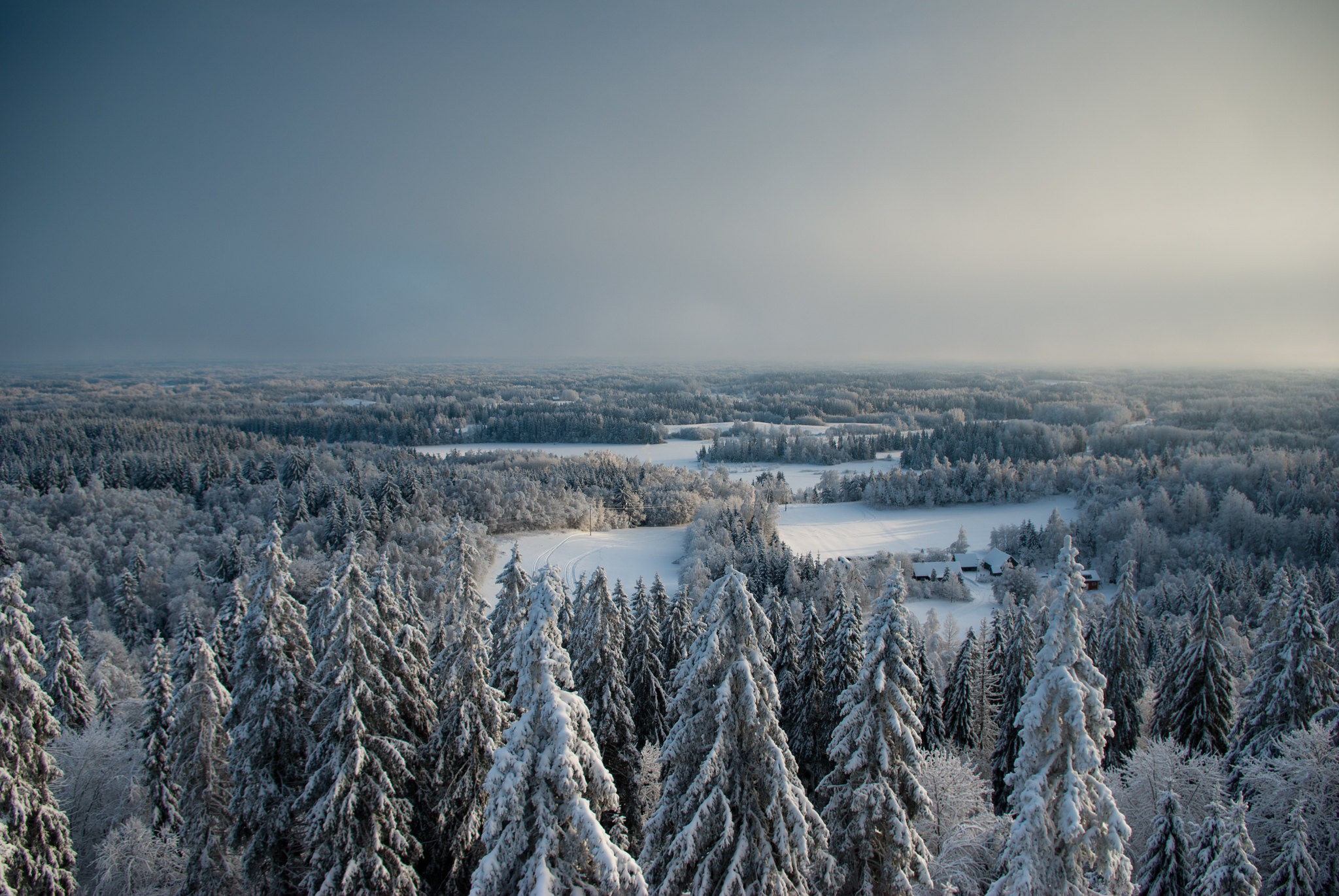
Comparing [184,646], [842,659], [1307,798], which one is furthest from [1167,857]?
[184,646]

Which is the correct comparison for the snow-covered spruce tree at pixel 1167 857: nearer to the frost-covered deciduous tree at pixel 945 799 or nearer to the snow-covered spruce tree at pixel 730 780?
the frost-covered deciduous tree at pixel 945 799

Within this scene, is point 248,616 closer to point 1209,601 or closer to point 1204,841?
point 1204,841

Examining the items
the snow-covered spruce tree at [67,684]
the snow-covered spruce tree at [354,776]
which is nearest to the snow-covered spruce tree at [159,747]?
the snow-covered spruce tree at [354,776]

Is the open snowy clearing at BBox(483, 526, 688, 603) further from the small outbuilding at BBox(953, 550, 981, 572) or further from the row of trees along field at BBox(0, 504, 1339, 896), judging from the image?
the row of trees along field at BBox(0, 504, 1339, 896)

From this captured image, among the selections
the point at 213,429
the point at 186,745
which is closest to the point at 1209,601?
the point at 186,745

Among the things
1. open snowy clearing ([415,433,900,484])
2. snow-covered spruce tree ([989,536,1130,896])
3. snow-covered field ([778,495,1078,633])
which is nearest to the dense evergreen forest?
snow-covered spruce tree ([989,536,1130,896])
